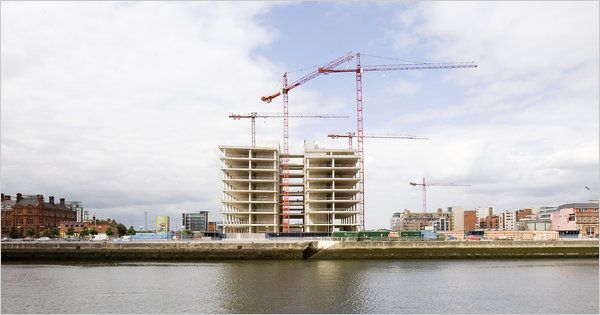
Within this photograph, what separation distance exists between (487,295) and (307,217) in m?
87.0

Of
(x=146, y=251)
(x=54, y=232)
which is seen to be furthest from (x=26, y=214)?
(x=146, y=251)

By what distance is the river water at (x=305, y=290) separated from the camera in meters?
45.1

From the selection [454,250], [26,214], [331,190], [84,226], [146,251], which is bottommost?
[146,251]

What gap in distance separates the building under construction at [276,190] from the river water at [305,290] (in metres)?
56.7

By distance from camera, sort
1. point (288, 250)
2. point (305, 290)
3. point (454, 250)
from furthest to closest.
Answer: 1. point (454, 250)
2. point (288, 250)
3. point (305, 290)

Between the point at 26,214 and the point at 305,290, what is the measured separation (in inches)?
5911

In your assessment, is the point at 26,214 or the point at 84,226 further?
the point at 84,226

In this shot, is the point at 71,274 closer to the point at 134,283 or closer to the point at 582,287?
the point at 134,283

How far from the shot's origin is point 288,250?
329 feet

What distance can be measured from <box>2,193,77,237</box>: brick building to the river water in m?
106

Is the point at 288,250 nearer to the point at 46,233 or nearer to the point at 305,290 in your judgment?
the point at 305,290

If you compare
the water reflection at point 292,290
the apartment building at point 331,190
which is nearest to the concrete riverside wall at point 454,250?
the water reflection at point 292,290

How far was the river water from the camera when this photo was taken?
45.1 meters

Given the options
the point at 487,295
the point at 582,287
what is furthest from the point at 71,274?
the point at 582,287
